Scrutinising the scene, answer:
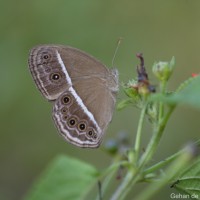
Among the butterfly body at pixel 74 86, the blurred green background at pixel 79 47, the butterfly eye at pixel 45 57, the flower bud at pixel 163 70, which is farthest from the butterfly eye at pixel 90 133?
the blurred green background at pixel 79 47

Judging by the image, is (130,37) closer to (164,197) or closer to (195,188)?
(164,197)

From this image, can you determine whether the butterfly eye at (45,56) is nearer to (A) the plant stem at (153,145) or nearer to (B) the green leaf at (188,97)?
(A) the plant stem at (153,145)

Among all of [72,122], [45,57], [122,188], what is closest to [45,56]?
[45,57]

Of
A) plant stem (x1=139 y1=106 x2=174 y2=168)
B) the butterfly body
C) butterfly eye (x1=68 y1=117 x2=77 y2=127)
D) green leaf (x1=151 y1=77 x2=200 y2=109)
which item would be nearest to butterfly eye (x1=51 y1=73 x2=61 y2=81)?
the butterfly body

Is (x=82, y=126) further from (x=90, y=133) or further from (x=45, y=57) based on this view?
(x=45, y=57)

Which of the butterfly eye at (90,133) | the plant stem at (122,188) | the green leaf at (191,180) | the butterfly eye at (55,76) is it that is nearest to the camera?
the plant stem at (122,188)

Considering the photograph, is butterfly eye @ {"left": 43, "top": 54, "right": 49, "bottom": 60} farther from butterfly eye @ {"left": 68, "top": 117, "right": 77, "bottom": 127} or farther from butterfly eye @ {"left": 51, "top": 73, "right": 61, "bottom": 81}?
butterfly eye @ {"left": 68, "top": 117, "right": 77, "bottom": 127}
